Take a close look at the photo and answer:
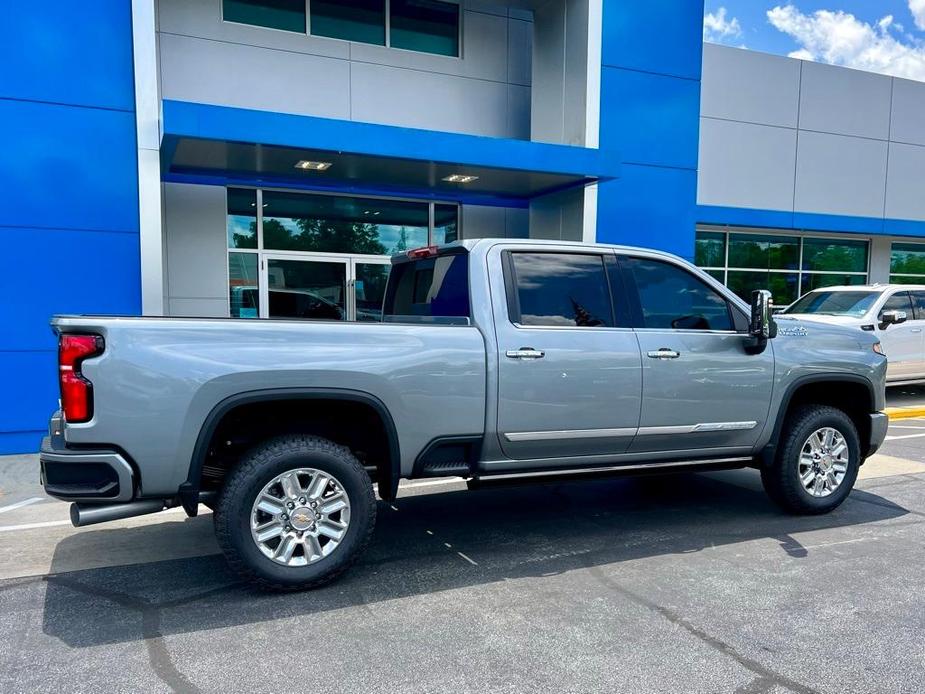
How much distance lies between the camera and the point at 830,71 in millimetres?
16906

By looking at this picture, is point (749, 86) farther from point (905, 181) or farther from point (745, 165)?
point (905, 181)

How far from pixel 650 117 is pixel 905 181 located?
1017 cm

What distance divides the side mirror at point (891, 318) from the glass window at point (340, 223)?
23.6 ft

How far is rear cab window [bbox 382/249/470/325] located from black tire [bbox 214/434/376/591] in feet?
4.04

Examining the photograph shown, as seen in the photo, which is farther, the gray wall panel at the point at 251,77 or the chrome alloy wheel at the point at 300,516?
the gray wall panel at the point at 251,77

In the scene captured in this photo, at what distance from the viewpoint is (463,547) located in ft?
16.8

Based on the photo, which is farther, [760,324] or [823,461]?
[823,461]

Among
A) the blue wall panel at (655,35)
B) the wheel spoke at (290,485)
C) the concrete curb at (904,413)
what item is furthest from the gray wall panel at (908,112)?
the wheel spoke at (290,485)

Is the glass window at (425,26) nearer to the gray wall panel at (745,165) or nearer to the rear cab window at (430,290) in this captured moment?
the gray wall panel at (745,165)

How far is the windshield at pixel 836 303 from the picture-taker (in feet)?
37.4

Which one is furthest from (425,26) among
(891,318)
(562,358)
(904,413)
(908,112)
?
(908,112)

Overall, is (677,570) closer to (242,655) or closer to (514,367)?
(514,367)

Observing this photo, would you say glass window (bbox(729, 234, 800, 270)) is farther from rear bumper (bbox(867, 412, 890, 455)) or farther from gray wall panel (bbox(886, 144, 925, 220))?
rear bumper (bbox(867, 412, 890, 455))

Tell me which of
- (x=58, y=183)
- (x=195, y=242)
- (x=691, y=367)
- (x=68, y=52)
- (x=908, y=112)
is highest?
(x=908, y=112)
